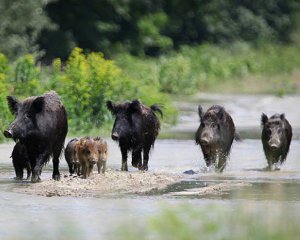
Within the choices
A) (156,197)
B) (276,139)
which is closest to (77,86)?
(276,139)

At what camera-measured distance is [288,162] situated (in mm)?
22438

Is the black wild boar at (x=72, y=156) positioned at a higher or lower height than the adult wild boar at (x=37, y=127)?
lower

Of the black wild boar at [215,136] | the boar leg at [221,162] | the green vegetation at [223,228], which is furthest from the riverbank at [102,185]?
the green vegetation at [223,228]

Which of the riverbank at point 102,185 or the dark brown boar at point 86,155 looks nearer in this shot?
the riverbank at point 102,185

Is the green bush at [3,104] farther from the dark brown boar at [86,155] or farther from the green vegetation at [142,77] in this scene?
the dark brown boar at [86,155]

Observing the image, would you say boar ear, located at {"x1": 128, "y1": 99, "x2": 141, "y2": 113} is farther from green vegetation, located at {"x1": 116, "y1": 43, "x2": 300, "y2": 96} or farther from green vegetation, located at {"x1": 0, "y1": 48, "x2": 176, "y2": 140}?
green vegetation, located at {"x1": 116, "y1": 43, "x2": 300, "y2": 96}

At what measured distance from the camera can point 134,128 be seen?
800 inches

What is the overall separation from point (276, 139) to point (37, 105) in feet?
16.5

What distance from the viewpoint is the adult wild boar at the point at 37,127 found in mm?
18141

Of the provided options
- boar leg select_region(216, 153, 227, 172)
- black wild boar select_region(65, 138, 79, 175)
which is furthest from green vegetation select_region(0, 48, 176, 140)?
black wild boar select_region(65, 138, 79, 175)

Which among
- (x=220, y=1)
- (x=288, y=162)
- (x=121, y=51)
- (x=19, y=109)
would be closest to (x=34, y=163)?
(x=19, y=109)

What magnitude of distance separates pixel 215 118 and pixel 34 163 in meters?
4.05

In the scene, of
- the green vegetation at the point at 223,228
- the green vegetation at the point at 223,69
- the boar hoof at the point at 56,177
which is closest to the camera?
the green vegetation at the point at 223,228

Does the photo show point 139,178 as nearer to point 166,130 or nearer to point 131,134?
point 131,134
